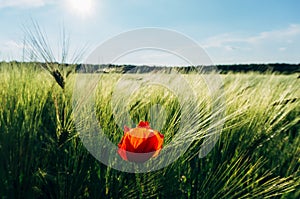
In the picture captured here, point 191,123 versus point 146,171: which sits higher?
point 191,123

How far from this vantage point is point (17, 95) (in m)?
0.79

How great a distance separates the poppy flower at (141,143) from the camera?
0.65 m

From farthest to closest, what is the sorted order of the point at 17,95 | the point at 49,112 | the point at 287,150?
1. the point at 287,150
2. the point at 49,112
3. the point at 17,95

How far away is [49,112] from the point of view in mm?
895

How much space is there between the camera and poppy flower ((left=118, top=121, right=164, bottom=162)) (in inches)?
25.4

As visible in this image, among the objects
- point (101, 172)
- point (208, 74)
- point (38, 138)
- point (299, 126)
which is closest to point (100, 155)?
point (101, 172)

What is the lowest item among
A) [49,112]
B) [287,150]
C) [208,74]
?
[287,150]

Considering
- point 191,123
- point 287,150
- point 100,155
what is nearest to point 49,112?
point 100,155

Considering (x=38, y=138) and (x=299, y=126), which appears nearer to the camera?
(x=38, y=138)

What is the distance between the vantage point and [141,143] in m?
0.65

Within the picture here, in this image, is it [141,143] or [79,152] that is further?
[79,152]

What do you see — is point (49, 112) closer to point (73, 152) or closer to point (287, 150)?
point (73, 152)

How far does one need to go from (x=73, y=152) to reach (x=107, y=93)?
185mm

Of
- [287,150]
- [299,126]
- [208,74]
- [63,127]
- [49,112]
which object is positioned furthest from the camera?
[299,126]
